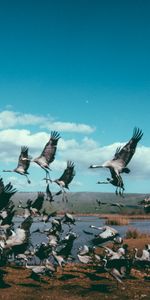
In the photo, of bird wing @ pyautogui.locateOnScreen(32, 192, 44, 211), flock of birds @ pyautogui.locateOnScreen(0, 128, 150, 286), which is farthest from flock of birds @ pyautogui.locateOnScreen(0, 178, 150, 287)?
bird wing @ pyautogui.locateOnScreen(32, 192, 44, 211)

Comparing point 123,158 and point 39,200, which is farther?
point 39,200

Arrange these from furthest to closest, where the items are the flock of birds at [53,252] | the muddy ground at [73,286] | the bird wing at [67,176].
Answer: the bird wing at [67,176], the flock of birds at [53,252], the muddy ground at [73,286]

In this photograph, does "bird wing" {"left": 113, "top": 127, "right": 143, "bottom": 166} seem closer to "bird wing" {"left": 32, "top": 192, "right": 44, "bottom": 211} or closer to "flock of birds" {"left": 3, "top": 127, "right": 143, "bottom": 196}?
"flock of birds" {"left": 3, "top": 127, "right": 143, "bottom": 196}

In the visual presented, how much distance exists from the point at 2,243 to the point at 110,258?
4242mm

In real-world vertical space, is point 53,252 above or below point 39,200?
below

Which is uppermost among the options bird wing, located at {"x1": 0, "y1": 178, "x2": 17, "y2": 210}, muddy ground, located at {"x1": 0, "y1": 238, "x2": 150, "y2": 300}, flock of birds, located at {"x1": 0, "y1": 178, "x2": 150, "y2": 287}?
bird wing, located at {"x1": 0, "y1": 178, "x2": 17, "y2": 210}

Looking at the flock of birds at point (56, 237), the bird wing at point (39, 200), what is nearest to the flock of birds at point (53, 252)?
the flock of birds at point (56, 237)

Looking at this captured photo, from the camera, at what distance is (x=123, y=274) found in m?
18.1

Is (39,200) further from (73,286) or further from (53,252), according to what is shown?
(73,286)

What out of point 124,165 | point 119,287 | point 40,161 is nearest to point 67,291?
point 119,287

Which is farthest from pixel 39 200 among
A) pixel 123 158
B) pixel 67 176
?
pixel 123 158

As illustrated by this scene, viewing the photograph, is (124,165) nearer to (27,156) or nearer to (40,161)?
(40,161)

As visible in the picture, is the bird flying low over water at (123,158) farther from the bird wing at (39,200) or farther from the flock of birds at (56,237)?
the bird wing at (39,200)

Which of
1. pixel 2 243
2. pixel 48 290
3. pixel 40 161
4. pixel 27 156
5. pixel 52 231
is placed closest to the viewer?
pixel 48 290
